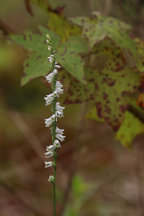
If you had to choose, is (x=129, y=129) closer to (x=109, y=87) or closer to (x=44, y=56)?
(x=109, y=87)

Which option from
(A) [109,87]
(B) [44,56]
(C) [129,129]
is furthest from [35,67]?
(C) [129,129]

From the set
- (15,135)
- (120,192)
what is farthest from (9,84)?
(120,192)

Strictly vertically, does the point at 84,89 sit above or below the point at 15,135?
above

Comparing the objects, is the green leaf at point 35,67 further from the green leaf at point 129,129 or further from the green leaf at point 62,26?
the green leaf at point 129,129

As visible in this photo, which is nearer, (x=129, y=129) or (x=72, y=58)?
(x=72, y=58)

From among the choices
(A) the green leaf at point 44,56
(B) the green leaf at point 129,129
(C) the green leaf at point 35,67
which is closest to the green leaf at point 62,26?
(A) the green leaf at point 44,56

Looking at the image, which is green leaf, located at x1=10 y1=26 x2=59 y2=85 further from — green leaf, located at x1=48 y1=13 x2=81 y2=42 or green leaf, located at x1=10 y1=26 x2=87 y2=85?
green leaf, located at x1=48 y1=13 x2=81 y2=42

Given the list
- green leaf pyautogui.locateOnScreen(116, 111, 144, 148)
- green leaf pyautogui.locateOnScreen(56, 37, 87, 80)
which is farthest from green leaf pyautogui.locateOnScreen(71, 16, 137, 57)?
green leaf pyautogui.locateOnScreen(116, 111, 144, 148)

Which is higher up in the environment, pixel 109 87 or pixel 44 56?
pixel 44 56

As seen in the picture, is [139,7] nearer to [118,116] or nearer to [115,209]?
[118,116]
